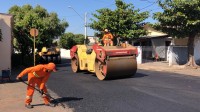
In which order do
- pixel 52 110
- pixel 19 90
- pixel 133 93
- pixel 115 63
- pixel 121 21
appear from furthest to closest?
pixel 121 21 < pixel 115 63 < pixel 19 90 < pixel 133 93 < pixel 52 110

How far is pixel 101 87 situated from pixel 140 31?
1856 centimetres

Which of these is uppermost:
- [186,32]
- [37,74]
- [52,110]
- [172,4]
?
[172,4]

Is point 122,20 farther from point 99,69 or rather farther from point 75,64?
point 99,69

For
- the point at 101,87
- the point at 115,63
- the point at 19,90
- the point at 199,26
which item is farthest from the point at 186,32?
the point at 19,90

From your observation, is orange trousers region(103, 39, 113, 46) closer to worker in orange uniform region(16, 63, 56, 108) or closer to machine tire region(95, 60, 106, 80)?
machine tire region(95, 60, 106, 80)

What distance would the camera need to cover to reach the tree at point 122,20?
32531mm

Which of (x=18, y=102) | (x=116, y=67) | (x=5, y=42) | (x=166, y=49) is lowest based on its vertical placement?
(x=18, y=102)

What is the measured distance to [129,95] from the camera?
12.4 metres

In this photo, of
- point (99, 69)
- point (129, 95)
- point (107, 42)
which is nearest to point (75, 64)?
point (107, 42)

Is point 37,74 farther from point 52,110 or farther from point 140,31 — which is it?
point 140,31

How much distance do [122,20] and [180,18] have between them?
8.56 metres

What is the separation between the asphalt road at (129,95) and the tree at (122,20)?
52.8 feet

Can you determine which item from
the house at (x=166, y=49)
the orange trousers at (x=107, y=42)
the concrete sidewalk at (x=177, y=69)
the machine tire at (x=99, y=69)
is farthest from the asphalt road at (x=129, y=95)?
the house at (x=166, y=49)

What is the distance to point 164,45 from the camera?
118 ft
